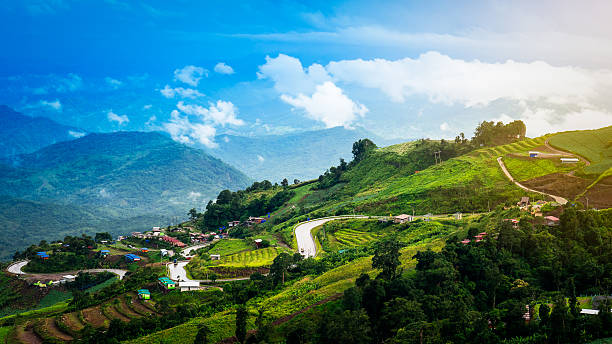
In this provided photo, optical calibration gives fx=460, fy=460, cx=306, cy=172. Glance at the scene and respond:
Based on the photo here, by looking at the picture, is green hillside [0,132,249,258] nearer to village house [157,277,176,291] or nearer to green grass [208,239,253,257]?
green grass [208,239,253,257]

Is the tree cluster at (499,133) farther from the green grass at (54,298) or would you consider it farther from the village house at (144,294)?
the green grass at (54,298)

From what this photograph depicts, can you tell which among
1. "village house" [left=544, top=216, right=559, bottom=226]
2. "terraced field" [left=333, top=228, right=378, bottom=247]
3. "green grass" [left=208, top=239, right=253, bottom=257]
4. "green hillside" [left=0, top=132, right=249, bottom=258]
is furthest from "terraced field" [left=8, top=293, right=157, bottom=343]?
"green hillside" [left=0, top=132, right=249, bottom=258]

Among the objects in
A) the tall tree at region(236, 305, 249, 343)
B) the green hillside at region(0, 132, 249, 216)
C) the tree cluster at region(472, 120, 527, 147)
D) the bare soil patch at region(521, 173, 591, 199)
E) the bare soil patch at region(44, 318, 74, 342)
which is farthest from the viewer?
the green hillside at region(0, 132, 249, 216)

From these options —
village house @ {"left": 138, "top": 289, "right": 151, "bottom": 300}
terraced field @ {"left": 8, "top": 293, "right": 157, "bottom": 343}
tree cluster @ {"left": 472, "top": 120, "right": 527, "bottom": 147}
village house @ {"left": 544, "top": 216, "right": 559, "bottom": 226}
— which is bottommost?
terraced field @ {"left": 8, "top": 293, "right": 157, "bottom": 343}

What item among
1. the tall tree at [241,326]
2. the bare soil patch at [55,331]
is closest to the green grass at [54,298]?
the bare soil patch at [55,331]

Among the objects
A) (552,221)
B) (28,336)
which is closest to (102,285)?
(28,336)

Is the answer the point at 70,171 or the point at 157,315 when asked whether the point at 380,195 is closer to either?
the point at 157,315

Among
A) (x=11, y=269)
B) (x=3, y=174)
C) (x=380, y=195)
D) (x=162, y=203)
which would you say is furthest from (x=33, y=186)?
(x=380, y=195)
